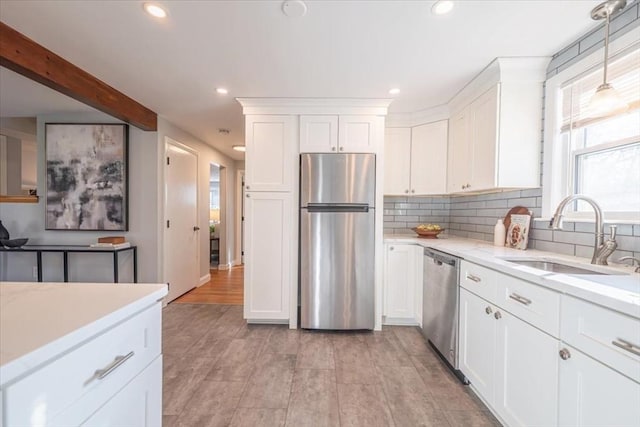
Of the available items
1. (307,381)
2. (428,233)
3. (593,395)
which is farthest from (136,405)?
(428,233)

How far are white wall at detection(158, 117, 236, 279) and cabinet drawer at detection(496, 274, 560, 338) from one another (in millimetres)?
3435

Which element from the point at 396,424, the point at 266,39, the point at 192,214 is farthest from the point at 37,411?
the point at 192,214

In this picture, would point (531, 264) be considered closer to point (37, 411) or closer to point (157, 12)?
point (37, 411)

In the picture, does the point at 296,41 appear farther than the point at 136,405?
Yes

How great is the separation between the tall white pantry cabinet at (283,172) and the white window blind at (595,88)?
4.53ft

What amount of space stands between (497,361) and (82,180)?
13.7 feet

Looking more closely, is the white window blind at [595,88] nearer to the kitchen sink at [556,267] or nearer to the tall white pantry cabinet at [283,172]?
the kitchen sink at [556,267]

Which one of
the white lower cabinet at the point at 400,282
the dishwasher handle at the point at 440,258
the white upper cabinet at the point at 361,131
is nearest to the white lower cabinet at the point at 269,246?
the white upper cabinet at the point at 361,131

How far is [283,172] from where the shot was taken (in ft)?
9.02

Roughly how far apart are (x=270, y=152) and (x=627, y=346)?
8.59ft

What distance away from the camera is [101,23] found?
1.64 meters

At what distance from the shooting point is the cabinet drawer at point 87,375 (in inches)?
20.7

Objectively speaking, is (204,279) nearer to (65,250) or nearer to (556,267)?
(65,250)

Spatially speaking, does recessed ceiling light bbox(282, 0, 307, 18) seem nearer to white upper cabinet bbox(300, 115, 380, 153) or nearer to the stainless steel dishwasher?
white upper cabinet bbox(300, 115, 380, 153)
